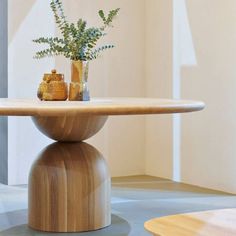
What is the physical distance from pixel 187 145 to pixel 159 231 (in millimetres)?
3145

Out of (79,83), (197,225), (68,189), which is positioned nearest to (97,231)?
(68,189)

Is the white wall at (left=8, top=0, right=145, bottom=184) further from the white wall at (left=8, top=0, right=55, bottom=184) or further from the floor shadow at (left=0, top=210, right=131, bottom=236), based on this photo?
the floor shadow at (left=0, top=210, right=131, bottom=236)

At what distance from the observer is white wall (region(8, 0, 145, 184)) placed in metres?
4.22

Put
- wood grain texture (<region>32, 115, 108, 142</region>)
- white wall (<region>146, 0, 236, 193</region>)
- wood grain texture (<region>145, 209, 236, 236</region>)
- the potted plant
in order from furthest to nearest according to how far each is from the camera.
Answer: white wall (<region>146, 0, 236, 193</region>) → the potted plant → wood grain texture (<region>32, 115, 108, 142</region>) → wood grain texture (<region>145, 209, 236, 236</region>)

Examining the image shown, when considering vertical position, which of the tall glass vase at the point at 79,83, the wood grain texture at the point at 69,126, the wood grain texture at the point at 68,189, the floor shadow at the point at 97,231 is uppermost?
the tall glass vase at the point at 79,83

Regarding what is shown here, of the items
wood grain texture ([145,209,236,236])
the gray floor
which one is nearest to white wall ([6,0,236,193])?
the gray floor

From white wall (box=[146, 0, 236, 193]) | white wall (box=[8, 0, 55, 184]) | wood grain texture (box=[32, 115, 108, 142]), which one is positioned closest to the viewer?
wood grain texture (box=[32, 115, 108, 142])

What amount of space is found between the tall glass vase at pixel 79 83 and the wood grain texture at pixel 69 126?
14 cm

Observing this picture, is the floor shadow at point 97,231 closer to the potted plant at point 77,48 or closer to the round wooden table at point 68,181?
the round wooden table at point 68,181

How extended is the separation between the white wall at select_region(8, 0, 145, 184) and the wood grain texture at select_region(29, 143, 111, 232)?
156cm

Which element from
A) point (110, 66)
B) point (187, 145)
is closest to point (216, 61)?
point (187, 145)

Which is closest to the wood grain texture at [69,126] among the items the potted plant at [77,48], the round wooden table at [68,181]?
the round wooden table at [68,181]

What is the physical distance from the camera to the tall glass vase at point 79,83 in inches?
108

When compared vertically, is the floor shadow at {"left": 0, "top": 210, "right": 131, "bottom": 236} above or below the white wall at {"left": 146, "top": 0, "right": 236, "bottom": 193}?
below
